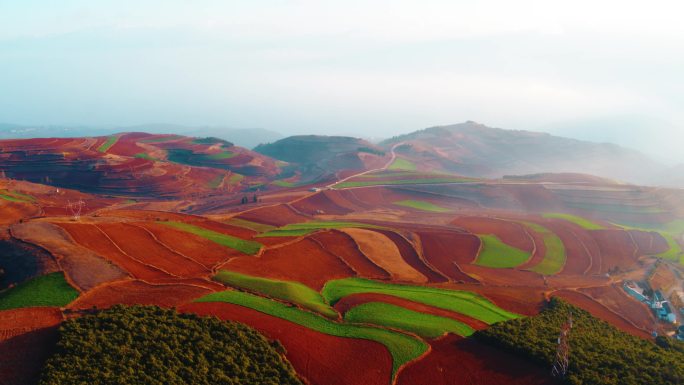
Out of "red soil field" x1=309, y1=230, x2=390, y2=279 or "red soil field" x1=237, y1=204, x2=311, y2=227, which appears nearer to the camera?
"red soil field" x1=309, y1=230, x2=390, y2=279

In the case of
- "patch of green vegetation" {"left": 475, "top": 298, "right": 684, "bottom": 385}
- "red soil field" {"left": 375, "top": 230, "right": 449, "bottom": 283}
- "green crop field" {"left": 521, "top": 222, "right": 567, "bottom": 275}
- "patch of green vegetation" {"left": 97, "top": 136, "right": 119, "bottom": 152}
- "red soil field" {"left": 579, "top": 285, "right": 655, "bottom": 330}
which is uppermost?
"patch of green vegetation" {"left": 97, "top": 136, "right": 119, "bottom": 152}

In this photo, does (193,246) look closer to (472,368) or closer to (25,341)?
(25,341)

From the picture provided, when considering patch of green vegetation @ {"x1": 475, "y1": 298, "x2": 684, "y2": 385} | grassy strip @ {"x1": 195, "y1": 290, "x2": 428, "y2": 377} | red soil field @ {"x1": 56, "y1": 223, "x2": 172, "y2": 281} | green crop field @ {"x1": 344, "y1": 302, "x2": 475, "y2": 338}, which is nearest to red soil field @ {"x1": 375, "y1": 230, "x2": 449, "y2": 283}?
green crop field @ {"x1": 344, "y1": 302, "x2": 475, "y2": 338}

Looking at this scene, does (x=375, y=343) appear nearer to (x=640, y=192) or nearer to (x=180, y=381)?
(x=180, y=381)

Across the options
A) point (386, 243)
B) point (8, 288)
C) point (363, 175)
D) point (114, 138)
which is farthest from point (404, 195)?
point (114, 138)

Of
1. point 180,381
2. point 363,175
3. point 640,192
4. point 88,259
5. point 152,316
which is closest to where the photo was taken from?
point 180,381

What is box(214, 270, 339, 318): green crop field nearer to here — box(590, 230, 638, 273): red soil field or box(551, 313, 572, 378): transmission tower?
box(551, 313, 572, 378): transmission tower

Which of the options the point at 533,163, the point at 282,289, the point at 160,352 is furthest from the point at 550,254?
the point at 533,163
